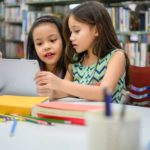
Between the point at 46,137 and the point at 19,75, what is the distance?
1.38ft

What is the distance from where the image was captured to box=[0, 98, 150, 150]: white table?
2.10ft

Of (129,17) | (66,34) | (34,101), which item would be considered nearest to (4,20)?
(129,17)

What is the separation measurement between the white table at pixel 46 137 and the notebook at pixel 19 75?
285 mm

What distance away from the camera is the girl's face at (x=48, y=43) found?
Result: 138cm

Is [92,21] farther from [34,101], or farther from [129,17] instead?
[129,17]

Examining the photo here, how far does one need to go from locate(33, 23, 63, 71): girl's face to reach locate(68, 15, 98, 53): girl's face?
0.10 metres

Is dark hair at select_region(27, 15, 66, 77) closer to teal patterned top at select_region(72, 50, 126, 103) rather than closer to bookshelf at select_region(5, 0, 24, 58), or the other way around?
teal patterned top at select_region(72, 50, 126, 103)

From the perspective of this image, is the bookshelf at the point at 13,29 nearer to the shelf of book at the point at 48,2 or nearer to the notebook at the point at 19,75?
the shelf of book at the point at 48,2

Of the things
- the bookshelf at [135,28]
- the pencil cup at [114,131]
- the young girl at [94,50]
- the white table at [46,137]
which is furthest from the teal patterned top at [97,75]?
the bookshelf at [135,28]

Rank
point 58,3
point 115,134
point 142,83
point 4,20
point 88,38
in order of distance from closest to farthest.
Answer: point 115,134 → point 88,38 → point 142,83 → point 58,3 → point 4,20

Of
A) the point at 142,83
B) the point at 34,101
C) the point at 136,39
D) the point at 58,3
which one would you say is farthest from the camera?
the point at 58,3

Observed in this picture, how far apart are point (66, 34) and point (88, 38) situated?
0.44 feet

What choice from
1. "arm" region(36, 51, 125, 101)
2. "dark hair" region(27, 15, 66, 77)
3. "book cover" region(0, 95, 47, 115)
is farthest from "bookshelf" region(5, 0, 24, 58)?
"book cover" region(0, 95, 47, 115)

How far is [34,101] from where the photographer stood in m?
0.94
